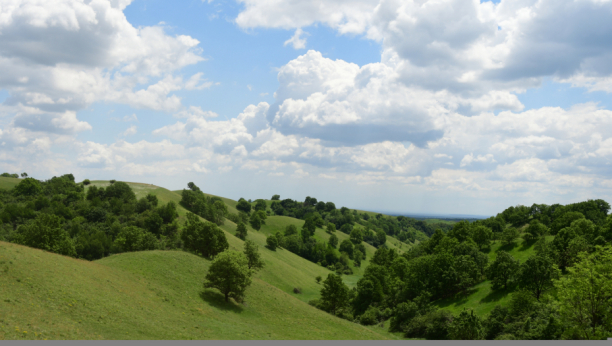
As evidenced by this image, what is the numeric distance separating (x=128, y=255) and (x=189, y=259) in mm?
11932

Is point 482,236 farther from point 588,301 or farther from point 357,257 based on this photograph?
point 357,257

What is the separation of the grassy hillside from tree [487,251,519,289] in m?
34.3

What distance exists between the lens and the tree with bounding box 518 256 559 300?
198 ft

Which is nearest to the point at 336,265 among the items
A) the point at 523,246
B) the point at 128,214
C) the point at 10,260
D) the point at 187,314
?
the point at 523,246

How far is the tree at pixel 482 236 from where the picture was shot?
335 feet

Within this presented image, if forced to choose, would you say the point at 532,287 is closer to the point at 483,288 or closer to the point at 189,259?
the point at 483,288

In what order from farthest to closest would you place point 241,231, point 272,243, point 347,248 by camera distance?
point 347,248
point 241,231
point 272,243

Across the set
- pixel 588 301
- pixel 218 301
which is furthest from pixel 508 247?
pixel 218 301

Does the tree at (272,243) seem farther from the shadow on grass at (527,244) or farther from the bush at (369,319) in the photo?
the shadow on grass at (527,244)

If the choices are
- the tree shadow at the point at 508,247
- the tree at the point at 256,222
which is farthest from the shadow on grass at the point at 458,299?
the tree at the point at 256,222

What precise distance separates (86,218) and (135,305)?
379 feet

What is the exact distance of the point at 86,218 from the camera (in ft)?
439

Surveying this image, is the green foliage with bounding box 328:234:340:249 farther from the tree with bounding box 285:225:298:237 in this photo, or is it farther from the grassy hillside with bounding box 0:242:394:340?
the grassy hillside with bounding box 0:242:394:340

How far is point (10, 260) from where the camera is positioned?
40938 mm
